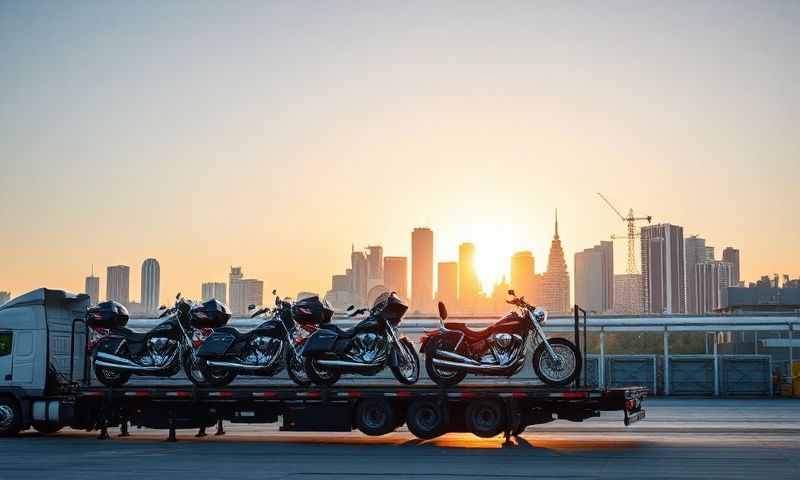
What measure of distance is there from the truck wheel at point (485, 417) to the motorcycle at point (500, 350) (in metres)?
0.79

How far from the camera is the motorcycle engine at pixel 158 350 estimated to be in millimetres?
23078

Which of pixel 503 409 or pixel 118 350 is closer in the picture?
pixel 503 409

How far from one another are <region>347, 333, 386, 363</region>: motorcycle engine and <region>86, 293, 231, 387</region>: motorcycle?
3364 mm

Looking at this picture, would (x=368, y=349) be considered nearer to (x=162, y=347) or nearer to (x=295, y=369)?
(x=295, y=369)

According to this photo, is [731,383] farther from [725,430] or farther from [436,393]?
[436,393]

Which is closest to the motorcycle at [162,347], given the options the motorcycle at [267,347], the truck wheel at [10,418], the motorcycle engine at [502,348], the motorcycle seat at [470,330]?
the motorcycle at [267,347]

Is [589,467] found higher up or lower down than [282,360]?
lower down

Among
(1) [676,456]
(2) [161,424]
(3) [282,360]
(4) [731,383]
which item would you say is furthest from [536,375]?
(4) [731,383]

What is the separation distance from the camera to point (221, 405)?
2191 centimetres

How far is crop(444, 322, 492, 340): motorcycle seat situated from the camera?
21077mm

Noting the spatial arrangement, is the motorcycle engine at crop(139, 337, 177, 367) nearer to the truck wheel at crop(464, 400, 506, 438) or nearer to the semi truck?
the semi truck

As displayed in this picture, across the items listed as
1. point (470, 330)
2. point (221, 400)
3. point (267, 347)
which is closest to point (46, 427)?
point (221, 400)

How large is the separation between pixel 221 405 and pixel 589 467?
8600 millimetres

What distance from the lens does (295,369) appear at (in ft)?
72.9
